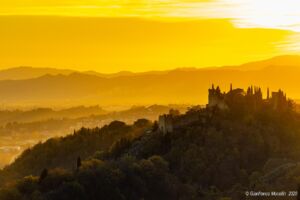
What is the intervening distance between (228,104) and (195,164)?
15.2 meters

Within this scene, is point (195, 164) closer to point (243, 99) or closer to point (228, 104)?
point (228, 104)

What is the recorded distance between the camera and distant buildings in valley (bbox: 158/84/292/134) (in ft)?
332

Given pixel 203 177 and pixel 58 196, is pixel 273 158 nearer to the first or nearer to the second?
pixel 203 177

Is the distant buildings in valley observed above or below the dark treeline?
above

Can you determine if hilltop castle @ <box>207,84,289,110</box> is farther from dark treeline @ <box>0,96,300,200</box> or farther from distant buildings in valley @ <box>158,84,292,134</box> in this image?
dark treeline @ <box>0,96,300,200</box>

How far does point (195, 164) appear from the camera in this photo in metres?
92.0

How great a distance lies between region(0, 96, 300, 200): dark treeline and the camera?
81.8 meters

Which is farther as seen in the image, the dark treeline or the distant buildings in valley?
the distant buildings in valley

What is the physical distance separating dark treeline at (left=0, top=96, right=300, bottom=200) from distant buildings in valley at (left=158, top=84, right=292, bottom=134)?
0.35 meters

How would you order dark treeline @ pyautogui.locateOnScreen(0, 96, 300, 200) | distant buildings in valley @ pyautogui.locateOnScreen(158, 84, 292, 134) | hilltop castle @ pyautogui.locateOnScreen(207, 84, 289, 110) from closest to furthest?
dark treeline @ pyautogui.locateOnScreen(0, 96, 300, 200)
distant buildings in valley @ pyautogui.locateOnScreen(158, 84, 292, 134)
hilltop castle @ pyautogui.locateOnScreen(207, 84, 289, 110)

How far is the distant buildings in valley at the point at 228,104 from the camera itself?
101 metres

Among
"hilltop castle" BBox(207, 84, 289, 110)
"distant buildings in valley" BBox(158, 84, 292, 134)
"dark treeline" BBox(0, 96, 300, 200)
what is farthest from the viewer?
"hilltop castle" BBox(207, 84, 289, 110)

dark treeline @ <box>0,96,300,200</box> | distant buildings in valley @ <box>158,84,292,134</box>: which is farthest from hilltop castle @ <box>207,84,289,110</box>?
dark treeline @ <box>0,96,300,200</box>

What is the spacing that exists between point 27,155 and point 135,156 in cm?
4332
